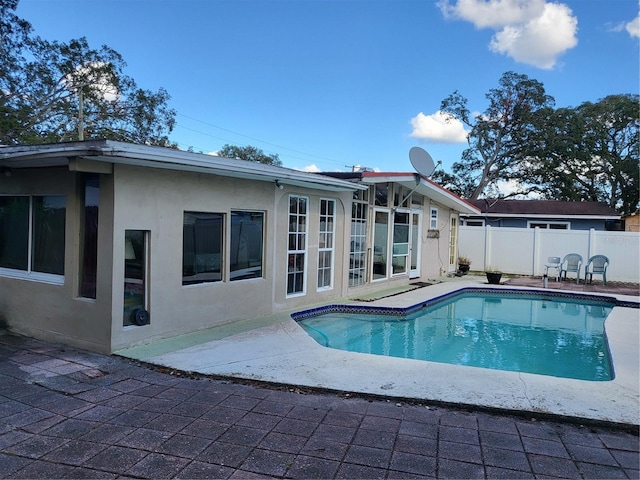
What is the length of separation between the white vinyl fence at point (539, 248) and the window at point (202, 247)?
13.6 m

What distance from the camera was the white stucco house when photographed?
5.63 m

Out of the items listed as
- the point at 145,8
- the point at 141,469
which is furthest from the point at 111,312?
the point at 145,8

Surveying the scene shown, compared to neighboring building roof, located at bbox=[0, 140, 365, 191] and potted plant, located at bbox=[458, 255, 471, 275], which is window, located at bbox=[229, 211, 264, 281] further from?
potted plant, located at bbox=[458, 255, 471, 275]

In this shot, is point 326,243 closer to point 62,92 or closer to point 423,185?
point 423,185

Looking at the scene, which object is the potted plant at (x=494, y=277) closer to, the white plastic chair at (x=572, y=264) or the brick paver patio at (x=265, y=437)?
the white plastic chair at (x=572, y=264)

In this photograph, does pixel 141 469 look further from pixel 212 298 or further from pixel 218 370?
pixel 212 298

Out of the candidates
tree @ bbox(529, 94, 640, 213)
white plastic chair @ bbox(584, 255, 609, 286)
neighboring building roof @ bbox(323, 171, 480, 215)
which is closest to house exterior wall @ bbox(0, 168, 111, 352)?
neighboring building roof @ bbox(323, 171, 480, 215)

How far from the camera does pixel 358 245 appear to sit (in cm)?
1127

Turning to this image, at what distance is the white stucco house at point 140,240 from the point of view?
563cm

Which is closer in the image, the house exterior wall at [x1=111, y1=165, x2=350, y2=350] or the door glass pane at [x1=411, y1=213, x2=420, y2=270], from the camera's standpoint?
the house exterior wall at [x1=111, y1=165, x2=350, y2=350]

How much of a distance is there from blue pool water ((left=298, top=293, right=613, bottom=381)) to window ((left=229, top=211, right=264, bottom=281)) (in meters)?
1.53

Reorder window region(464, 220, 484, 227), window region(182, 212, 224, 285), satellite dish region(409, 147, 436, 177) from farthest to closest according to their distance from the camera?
window region(464, 220, 484, 227) → satellite dish region(409, 147, 436, 177) → window region(182, 212, 224, 285)

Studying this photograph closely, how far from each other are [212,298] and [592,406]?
519cm

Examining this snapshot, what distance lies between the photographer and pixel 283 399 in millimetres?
4242
